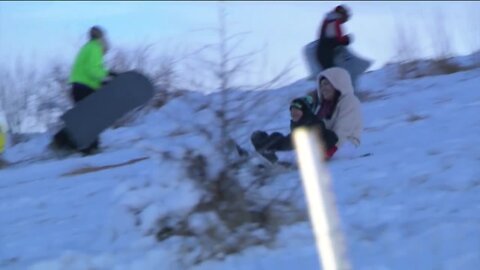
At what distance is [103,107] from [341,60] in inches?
120

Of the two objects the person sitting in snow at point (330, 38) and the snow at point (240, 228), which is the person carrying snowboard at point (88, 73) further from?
the person sitting in snow at point (330, 38)

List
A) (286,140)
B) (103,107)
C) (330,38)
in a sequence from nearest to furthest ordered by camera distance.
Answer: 1. (286,140)
2. (103,107)
3. (330,38)

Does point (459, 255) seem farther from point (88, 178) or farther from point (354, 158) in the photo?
point (88, 178)

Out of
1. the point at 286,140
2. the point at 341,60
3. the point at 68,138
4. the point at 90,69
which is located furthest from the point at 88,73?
the point at 286,140

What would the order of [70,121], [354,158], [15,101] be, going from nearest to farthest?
[354,158], [70,121], [15,101]

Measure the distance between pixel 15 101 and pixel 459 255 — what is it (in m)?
15.8

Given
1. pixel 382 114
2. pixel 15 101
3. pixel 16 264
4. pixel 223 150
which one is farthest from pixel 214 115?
pixel 15 101

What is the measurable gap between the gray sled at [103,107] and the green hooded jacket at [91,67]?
175 millimetres

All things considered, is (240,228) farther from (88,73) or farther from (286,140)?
(88,73)

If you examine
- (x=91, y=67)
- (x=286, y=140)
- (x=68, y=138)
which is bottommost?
(x=68, y=138)

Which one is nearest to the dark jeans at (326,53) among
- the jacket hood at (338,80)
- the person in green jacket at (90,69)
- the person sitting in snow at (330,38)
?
the person sitting in snow at (330,38)

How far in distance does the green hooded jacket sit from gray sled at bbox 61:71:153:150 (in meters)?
0.17

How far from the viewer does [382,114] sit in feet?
35.4

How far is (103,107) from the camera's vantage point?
10008 millimetres
